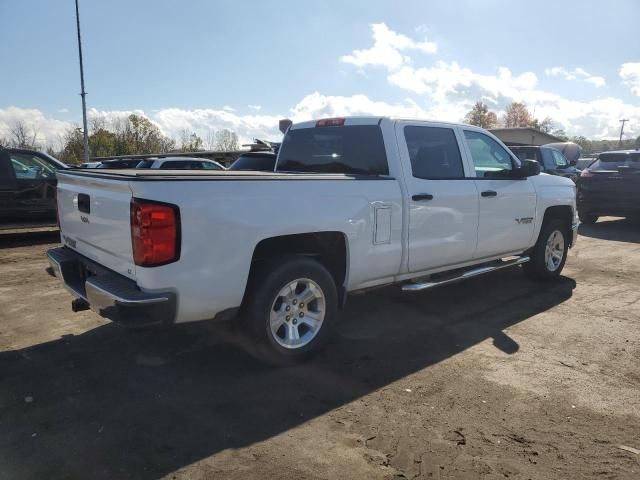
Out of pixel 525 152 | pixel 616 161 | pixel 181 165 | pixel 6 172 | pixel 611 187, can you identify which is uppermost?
pixel 525 152

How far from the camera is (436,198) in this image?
15.3 feet

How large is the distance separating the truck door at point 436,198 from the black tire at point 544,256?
1583 millimetres

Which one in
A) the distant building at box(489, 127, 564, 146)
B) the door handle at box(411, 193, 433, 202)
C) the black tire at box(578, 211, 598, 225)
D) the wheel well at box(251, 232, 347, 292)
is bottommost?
Answer: the black tire at box(578, 211, 598, 225)

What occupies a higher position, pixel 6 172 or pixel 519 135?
pixel 519 135

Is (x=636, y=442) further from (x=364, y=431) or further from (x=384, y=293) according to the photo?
(x=384, y=293)

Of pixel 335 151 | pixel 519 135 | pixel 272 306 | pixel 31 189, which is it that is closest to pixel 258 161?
pixel 31 189

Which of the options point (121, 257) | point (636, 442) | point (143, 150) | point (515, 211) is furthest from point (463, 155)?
point (143, 150)

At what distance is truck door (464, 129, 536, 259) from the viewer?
17.4 feet

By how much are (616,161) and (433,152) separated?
29.8ft

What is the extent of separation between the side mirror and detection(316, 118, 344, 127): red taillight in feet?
7.15

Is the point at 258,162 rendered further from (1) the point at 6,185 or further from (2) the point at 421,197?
(2) the point at 421,197

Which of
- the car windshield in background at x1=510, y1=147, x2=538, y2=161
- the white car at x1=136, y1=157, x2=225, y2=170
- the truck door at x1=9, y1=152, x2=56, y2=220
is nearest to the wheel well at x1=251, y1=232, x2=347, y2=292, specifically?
the truck door at x1=9, y1=152, x2=56, y2=220

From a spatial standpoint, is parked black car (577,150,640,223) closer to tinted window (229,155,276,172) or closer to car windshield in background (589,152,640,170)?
car windshield in background (589,152,640,170)

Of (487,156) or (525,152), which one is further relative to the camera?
(525,152)
